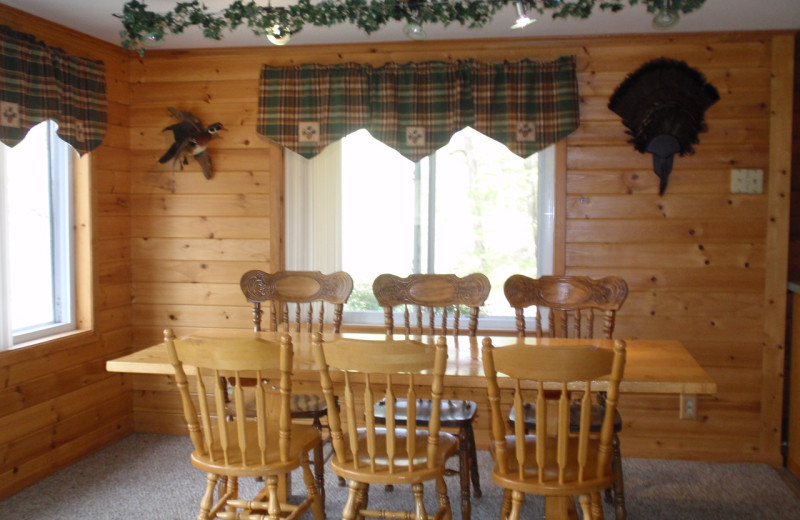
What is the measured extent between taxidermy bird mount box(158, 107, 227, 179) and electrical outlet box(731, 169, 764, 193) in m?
2.72

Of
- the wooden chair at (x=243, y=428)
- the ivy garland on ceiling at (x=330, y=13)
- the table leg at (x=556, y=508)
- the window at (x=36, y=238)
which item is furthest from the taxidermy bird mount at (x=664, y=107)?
the window at (x=36, y=238)

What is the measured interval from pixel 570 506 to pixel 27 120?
2838 mm

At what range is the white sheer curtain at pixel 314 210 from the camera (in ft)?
13.1

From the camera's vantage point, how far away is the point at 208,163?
13.2 ft

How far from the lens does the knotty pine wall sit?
3.61 meters

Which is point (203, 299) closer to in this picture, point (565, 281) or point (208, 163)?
point (208, 163)

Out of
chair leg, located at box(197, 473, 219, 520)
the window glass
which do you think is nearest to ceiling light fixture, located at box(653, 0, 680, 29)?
the window glass

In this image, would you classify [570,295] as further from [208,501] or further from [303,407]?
[208,501]

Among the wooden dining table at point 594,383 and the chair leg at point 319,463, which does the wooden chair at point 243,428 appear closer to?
the wooden dining table at point 594,383

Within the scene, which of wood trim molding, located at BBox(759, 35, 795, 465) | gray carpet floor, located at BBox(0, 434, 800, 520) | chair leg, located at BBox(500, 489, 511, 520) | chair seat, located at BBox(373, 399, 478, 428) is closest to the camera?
chair leg, located at BBox(500, 489, 511, 520)

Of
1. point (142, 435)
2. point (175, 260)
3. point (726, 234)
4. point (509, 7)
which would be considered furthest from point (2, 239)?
point (726, 234)

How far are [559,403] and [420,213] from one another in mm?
2019

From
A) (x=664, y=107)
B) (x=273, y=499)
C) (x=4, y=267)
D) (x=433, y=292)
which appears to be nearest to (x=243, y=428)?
(x=273, y=499)

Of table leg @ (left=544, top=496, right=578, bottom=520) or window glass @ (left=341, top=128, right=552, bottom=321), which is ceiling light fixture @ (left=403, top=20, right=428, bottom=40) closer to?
window glass @ (left=341, top=128, right=552, bottom=321)
